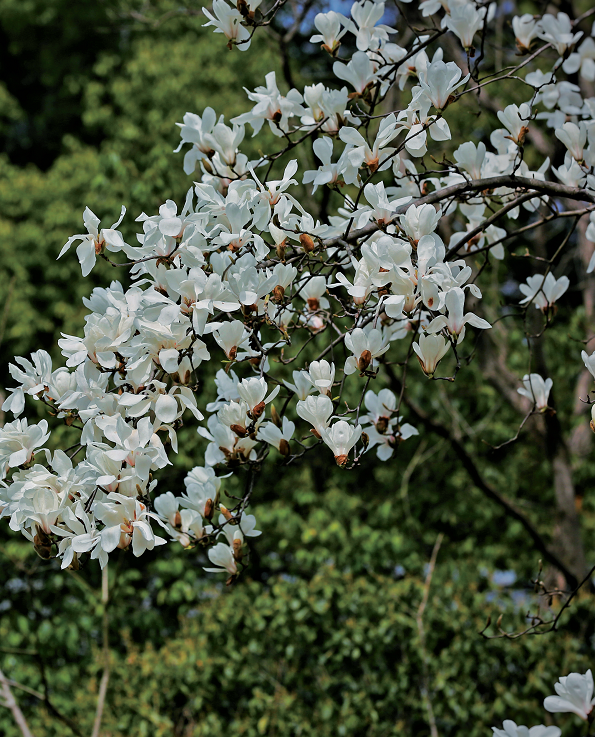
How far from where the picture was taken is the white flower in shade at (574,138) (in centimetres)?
166

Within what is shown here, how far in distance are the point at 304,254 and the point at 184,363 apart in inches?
13.0

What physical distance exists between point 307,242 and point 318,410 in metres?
0.33

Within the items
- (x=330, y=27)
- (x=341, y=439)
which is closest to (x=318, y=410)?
(x=341, y=439)

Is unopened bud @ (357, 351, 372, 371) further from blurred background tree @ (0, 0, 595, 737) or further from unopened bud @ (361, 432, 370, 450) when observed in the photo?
blurred background tree @ (0, 0, 595, 737)

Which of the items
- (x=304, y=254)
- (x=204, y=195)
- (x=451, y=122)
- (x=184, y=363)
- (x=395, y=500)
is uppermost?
(x=204, y=195)

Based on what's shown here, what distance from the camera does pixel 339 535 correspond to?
4211 mm

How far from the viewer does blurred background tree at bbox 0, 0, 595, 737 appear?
312 centimetres

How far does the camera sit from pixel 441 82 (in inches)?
52.4

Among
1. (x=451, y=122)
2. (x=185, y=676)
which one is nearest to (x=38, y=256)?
(x=451, y=122)

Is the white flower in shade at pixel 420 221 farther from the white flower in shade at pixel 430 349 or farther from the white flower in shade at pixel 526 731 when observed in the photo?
the white flower in shade at pixel 526 731

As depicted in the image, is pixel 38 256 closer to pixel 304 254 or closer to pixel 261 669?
pixel 261 669

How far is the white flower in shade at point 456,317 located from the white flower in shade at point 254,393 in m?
0.33

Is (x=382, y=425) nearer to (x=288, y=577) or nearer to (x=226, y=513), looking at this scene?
(x=226, y=513)

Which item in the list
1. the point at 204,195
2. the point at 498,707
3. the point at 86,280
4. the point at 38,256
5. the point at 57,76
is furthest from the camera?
the point at 57,76
